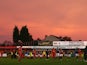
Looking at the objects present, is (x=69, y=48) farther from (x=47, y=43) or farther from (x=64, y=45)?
(x=47, y=43)

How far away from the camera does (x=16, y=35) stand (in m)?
192

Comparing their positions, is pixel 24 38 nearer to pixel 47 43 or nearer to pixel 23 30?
pixel 23 30

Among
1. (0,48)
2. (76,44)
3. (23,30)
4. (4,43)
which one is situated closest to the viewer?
(76,44)

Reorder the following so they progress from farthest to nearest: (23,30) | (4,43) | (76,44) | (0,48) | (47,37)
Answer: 1. (23,30)
2. (47,37)
3. (4,43)
4. (0,48)
5. (76,44)

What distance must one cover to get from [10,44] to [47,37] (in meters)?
39.2

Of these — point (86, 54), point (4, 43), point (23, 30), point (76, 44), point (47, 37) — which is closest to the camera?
point (86, 54)

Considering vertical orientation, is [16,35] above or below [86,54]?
above

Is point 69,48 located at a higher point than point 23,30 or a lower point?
lower

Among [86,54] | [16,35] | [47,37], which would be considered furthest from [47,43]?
[86,54]

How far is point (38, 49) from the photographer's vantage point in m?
128

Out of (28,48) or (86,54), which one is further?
(28,48)

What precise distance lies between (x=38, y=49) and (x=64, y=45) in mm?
8910

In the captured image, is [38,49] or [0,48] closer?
[38,49]

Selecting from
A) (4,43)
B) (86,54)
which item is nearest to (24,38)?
(4,43)
